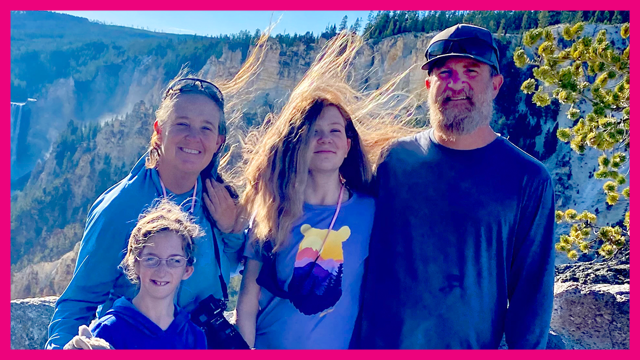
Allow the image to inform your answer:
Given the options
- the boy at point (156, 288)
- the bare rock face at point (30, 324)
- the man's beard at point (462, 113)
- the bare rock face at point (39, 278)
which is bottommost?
Result: the bare rock face at point (39, 278)

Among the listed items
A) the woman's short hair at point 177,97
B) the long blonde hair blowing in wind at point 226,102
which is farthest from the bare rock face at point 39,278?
the woman's short hair at point 177,97

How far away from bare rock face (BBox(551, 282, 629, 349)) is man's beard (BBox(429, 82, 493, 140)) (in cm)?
156

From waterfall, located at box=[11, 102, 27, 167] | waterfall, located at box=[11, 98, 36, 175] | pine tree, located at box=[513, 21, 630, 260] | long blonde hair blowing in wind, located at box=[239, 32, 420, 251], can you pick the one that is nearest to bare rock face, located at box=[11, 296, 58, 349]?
long blonde hair blowing in wind, located at box=[239, 32, 420, 251]

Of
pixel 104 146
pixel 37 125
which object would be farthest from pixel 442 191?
pixel 37 125

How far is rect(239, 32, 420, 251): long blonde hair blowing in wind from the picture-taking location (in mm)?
2670

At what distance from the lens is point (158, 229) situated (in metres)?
2.42

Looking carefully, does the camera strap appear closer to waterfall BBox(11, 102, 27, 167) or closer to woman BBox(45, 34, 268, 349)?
woman BBox(45, 34, 268, 349)

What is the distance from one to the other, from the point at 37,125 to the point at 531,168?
74.8 meters

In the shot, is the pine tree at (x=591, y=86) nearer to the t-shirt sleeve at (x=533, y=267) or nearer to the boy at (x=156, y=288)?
the t-shirt sleeve at (x=533, y=267)

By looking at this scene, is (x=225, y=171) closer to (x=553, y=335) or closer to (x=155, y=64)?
(x=553, y=335)

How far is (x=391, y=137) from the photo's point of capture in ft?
10.00

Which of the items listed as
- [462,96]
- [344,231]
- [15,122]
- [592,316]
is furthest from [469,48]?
[15,122]

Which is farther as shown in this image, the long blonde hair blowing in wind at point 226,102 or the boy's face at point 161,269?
the long blonde hair blowing in wind at point 226,102

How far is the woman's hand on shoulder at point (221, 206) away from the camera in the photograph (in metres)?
2.70
